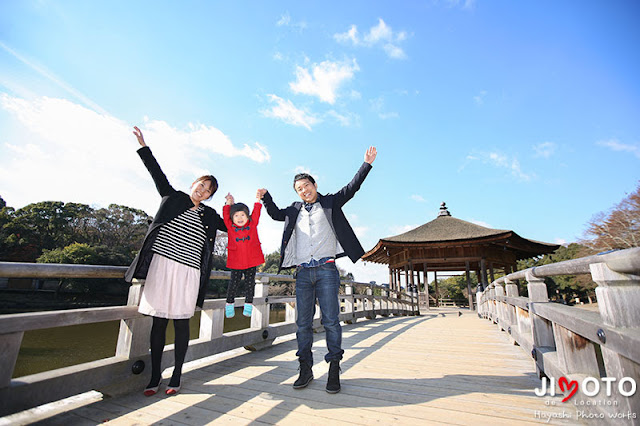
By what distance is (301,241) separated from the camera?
263 centimetres

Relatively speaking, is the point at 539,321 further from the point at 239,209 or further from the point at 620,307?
the point at 239,209

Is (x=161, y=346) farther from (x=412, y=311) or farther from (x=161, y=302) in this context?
(x=412, y=311)

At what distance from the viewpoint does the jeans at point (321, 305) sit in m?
2.38

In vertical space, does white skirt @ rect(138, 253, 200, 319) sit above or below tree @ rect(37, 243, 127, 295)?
below

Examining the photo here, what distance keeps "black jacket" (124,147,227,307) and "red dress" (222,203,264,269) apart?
16 cm

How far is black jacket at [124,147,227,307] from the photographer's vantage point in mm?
2178

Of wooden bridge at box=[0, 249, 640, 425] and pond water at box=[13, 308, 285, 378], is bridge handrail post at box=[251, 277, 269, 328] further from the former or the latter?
pond water at box=[13, 308, 285, 378]

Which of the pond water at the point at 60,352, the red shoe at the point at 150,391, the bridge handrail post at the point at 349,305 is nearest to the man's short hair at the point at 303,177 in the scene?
the red shoe at the point at 150,391

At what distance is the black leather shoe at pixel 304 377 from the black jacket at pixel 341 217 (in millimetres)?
828

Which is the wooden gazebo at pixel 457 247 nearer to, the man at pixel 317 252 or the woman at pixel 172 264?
the man at pixel 317 252

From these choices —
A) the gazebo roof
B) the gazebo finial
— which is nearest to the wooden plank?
the gazebo roof

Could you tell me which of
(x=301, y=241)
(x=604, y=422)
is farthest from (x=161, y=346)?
(x=604, y=422)

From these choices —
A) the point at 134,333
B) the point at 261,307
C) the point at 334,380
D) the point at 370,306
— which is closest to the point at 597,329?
the point at 334,380

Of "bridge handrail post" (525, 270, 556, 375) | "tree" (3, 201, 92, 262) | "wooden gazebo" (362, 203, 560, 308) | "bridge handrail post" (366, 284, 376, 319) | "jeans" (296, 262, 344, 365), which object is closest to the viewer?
"jeans" (296, 262, 344, 365)
